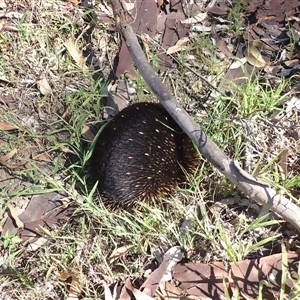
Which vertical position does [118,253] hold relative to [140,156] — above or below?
below

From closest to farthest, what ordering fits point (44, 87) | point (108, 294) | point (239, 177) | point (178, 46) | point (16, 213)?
point (239, 177) → point (108, 294) → point (16, 213) → point (44, 87) → point (178, 46)

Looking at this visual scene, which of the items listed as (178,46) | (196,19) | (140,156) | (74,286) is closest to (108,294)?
(74,286)

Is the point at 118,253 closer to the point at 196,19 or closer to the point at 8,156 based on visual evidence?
the point at 8,156

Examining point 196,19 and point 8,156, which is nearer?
point 8,156

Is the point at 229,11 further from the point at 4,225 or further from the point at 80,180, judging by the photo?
the point at 4,225

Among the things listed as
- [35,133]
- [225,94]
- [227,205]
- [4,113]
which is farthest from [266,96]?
[4,113]

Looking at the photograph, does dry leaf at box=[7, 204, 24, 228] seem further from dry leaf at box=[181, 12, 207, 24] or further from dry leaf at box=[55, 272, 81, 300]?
dry leaf at box=[181, 12, 207, 24]

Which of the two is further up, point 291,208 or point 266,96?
point 266,96
